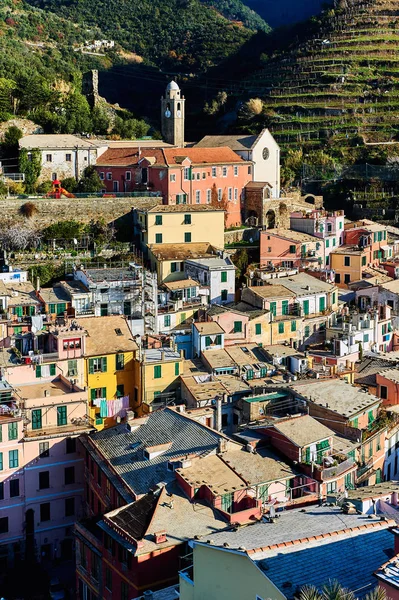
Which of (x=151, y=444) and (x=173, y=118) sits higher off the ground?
(x=173, y=118)

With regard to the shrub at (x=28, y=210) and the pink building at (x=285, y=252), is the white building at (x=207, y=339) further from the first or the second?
the shrub at (x=28, y=210)

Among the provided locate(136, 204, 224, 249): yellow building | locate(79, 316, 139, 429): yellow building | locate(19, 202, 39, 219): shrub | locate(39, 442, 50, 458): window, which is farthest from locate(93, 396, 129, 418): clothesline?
locate(19, 202, 39, 219): shrub

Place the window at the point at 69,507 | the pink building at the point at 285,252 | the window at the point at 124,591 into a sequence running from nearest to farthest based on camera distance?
1. the window at the point at 124,591
2. the window at the point at 69,507
3. the pink building at the point at 285,252

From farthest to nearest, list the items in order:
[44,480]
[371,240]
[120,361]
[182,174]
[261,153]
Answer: [261,153]
[182,174]
[371,240]
[120,361]
[44,480]

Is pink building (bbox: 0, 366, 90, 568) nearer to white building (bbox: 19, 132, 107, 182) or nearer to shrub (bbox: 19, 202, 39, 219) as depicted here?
shrub (bbox: 19, 202, 39, 219)

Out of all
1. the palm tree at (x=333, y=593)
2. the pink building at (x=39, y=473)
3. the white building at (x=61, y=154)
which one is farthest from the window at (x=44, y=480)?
the white building at (x=61, y=154)

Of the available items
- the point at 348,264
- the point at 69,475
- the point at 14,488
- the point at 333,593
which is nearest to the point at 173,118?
the point at 348,264

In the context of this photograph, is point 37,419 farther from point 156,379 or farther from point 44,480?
point 156,379
